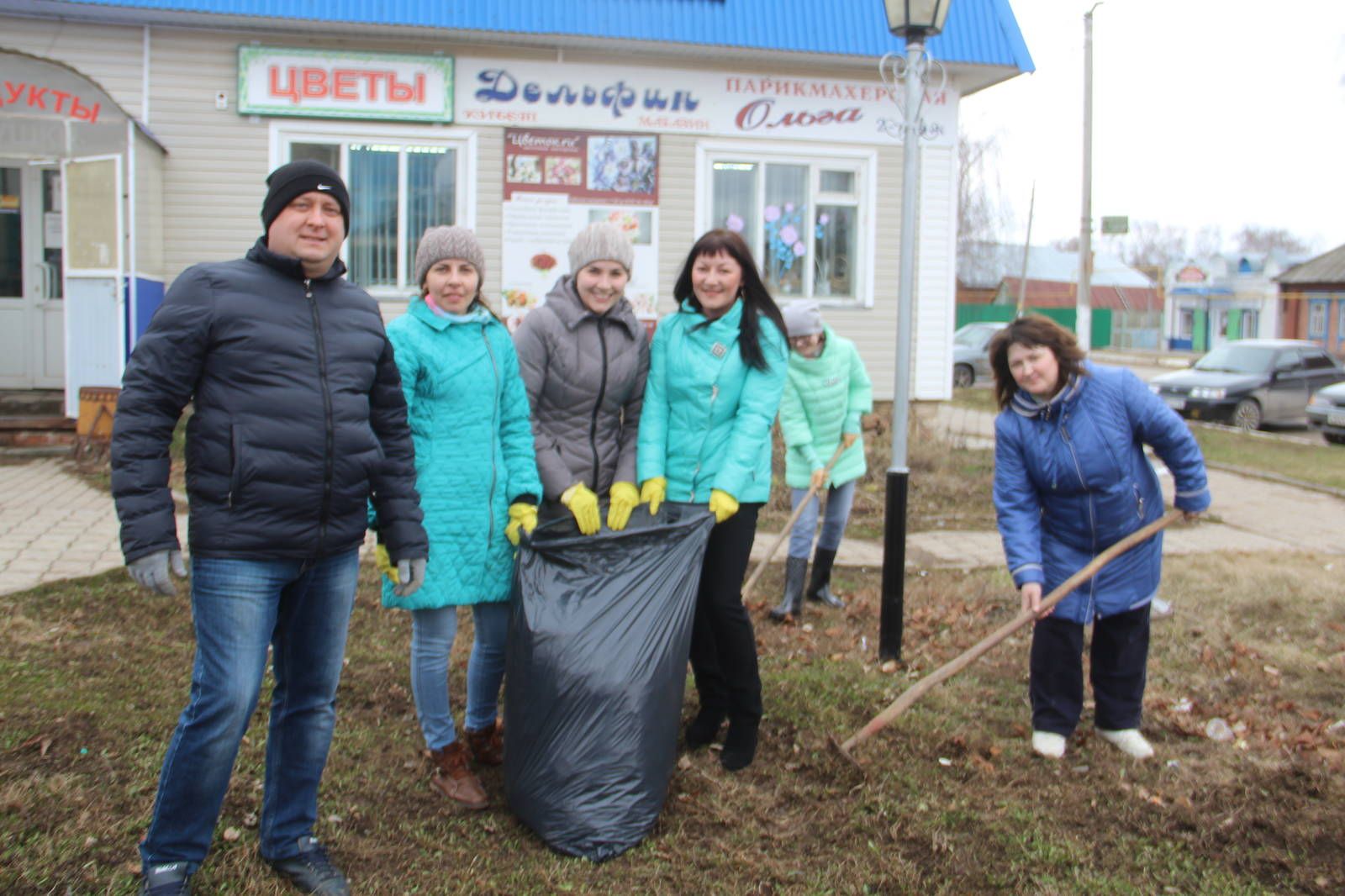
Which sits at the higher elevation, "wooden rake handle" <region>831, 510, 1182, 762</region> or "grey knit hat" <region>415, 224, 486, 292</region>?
"grey knit hat" <region>415, 224, 486, 292</region>

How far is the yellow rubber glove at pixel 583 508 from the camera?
3318mm

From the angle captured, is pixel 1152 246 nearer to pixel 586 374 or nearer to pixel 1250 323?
pixel 1250 323

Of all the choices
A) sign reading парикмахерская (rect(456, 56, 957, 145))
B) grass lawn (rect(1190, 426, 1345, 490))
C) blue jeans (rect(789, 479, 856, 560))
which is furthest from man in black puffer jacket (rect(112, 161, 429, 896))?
grass lawn (rect(1190, 426, 1345, 490))

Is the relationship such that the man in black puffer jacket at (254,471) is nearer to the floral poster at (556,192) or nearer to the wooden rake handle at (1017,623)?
the wooden rake handle at (1017,623)

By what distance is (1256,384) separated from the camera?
59.1ft

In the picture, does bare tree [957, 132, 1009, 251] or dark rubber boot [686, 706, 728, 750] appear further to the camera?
bare tree [957, 132, 1009, 251]

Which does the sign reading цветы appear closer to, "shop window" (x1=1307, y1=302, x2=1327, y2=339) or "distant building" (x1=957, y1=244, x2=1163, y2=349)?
"distant building" (x1=957, y1=244, x2=1163, y2=349)

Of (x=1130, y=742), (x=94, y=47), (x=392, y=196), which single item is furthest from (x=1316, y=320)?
(x=1130, y=742)

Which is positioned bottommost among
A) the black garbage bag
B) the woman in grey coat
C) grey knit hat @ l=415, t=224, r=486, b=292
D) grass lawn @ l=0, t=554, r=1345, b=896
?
grass lawn @ l=0, t=554, r=1345, b=896

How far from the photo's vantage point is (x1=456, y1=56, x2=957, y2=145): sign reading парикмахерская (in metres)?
10.4

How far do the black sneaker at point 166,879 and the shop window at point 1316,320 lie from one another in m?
45.5

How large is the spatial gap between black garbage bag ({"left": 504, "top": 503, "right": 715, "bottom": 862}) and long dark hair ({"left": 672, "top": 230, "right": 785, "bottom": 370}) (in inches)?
27.0

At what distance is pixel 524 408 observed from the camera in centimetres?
329

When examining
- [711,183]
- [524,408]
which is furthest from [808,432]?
[711,183]
